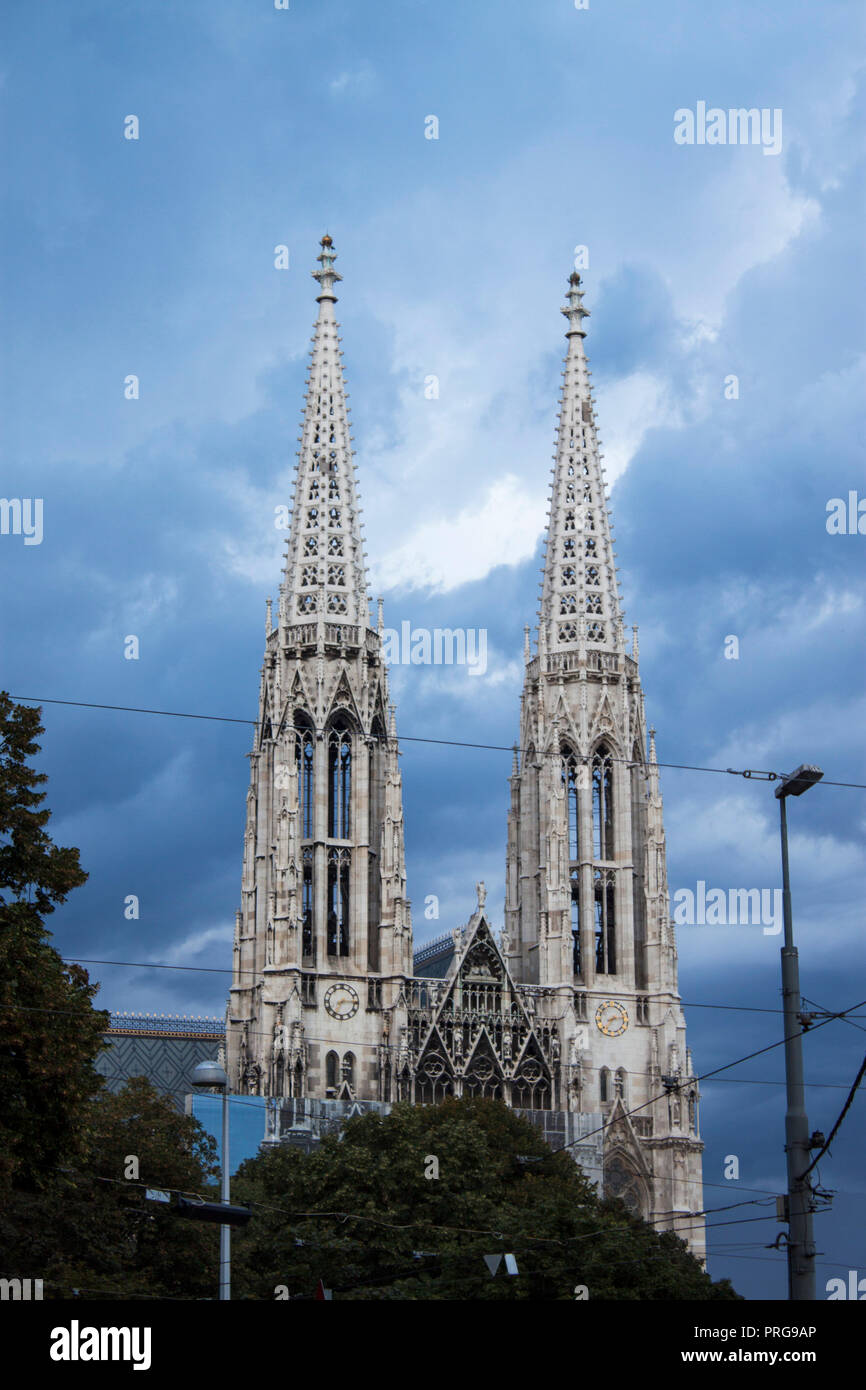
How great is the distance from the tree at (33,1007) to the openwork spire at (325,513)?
56210 mm

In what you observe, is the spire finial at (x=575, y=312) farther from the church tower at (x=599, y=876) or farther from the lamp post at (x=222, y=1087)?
the lamp post at (x=222, y=1087)

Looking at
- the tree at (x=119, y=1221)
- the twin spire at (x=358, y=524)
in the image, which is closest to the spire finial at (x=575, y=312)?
the twin spire at (x=358, y=524)

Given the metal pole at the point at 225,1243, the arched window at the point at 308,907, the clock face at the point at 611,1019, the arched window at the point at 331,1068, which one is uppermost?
the arched window at the point at 308,907

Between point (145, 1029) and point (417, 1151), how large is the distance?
113ft

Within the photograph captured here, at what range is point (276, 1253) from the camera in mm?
60469

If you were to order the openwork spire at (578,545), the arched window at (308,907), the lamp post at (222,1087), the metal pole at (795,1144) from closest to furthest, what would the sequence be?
the metal pole at (795,1144), the lamp post at (222,1087), the arched window at (308,907), the openwork spire at (578,545)

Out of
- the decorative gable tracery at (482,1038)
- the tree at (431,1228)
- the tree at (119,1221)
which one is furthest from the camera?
the decorative gable tracery at (482,1038)

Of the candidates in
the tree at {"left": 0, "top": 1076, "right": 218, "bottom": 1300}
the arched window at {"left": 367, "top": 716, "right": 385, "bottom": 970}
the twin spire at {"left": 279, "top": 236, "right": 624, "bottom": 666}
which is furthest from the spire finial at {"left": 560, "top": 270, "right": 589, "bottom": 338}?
the tree at {"left": 0, "top": 1076, "right": 218, "bottom": 1300}

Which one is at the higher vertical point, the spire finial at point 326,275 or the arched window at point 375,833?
the spire finial at point 326,275

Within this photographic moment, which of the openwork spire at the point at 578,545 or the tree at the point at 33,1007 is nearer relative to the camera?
the tree at the point at 33,1007

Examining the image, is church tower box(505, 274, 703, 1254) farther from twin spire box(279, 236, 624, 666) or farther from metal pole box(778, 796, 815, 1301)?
metal pole box(778, 796, 815, 1301)

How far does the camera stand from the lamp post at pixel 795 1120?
30625 millimetres
